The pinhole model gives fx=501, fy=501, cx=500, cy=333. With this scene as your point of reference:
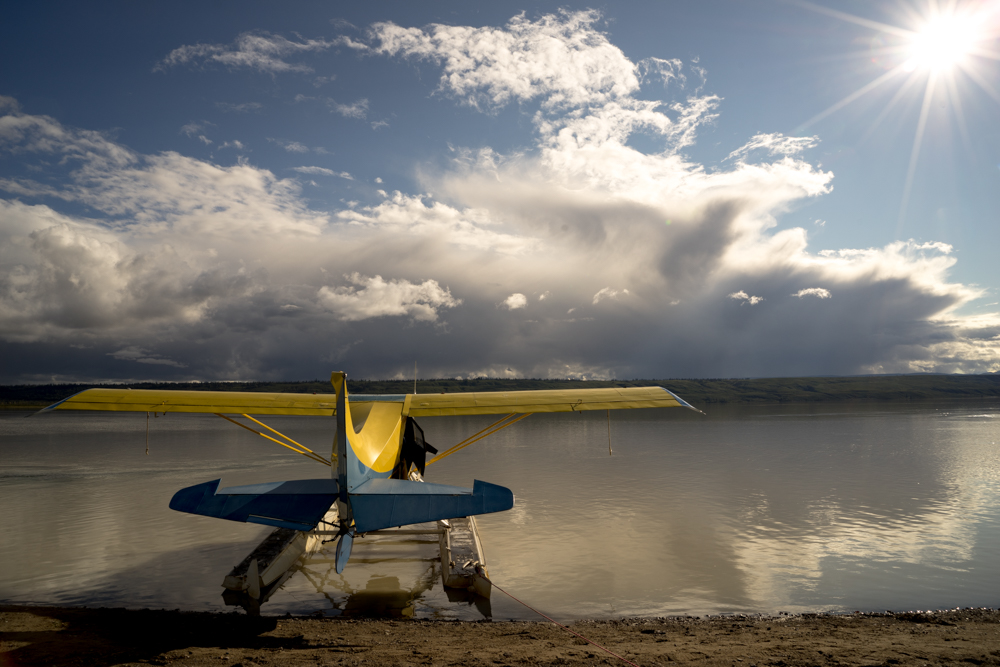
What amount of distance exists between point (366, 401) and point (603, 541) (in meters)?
5.29

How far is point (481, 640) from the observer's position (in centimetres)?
527

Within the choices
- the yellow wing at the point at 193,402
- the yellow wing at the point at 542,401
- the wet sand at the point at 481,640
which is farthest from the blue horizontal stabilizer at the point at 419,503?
the yellow wing at the point at 542,401

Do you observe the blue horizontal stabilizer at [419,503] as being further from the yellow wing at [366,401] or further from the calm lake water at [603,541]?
the yellow wing at [366,401]

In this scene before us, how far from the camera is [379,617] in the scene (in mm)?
6320

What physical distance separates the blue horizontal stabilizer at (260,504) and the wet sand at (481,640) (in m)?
1.19

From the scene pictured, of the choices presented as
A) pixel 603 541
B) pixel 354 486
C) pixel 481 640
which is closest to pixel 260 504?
pixel 354 486

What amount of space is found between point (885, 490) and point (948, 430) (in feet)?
85.5

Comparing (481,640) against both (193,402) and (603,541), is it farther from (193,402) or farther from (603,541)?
(193,402)

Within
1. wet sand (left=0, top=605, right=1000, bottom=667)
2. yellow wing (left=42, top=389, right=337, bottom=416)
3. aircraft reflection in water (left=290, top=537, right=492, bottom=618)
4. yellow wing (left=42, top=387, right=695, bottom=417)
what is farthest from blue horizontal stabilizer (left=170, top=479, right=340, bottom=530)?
yellow wing (left=42, top=387, right=695, bottom=417)

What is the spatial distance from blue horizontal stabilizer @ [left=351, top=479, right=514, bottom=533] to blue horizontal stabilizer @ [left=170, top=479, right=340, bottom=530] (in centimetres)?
39

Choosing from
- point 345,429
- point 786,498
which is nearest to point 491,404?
point 345,429

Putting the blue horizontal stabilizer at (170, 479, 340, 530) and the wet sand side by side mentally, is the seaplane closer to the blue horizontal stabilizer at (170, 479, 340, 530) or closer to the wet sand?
the blue horizontal stabilizer at (170, 479, 340, 530)

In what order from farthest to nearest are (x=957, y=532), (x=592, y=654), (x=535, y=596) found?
(x=957, y=532) < (x=535, y=596) < (x=592, y=654)

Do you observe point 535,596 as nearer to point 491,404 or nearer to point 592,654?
point 592,654
